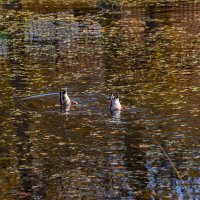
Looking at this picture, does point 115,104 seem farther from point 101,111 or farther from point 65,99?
point 65,99

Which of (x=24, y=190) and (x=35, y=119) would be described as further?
(x=35, y=119)

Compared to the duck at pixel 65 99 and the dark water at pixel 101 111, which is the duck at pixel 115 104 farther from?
the duck at pixel 65 99

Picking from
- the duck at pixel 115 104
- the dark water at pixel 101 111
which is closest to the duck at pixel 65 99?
the dark water at pixel 101 111

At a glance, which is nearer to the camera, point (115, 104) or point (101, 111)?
A: point (115, 104)

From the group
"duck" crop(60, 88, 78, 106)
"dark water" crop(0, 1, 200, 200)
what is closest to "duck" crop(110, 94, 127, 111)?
"dark water" crop(0, 1, 200, 200)

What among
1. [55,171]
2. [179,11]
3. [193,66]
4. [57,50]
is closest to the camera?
[55,171]

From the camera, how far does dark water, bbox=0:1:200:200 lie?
11484 millimetres

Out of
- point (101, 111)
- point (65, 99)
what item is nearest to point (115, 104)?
point (101, 111)

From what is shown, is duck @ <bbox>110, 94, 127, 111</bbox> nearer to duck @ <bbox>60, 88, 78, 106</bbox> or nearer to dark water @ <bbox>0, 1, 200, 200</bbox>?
dark water @ <bbox>0, 1, 200, 200</bbox>

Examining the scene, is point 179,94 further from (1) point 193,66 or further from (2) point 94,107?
(1) point 193,66

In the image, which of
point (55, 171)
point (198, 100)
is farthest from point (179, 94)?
point (55, 171)

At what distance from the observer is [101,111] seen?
16141 mm

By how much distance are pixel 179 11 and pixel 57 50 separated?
9.17 metres

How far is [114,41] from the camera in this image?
25328 mm
